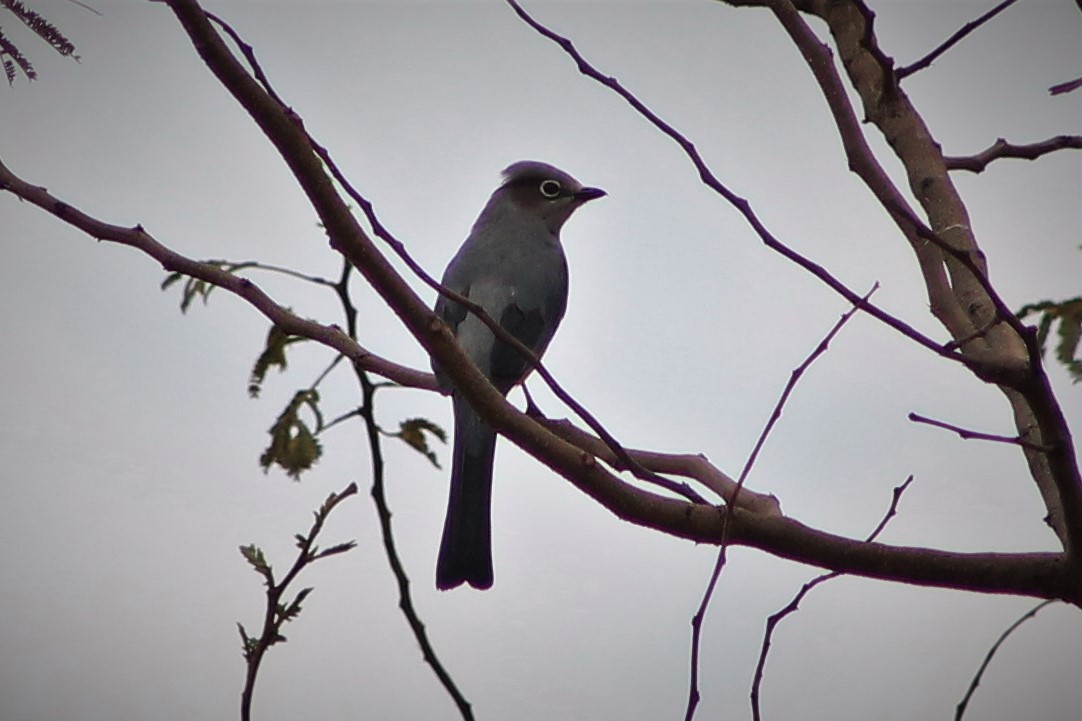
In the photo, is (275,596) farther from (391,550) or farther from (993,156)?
(993,156)

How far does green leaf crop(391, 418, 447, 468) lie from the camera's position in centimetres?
299

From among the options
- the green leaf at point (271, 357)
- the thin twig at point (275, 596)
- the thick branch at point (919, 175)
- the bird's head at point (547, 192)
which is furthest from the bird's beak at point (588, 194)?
the thin twig at point (275, 596)

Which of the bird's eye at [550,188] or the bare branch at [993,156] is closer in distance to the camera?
the bare branch at [993,156]

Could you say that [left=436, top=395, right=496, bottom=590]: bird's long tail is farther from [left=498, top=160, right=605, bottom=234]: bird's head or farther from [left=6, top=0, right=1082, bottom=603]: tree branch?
[left=498, top=160, right=605, bottom=234]: bird's head

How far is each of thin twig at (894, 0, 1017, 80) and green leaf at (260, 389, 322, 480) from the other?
2069 mm

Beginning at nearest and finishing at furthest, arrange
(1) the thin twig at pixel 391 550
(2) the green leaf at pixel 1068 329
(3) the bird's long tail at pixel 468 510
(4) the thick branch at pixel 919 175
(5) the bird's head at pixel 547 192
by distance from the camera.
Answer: (1) the thin twig at pixel 391 550
(2) the green leaf at pixel 1068 329
(4) the thick branch at pixel 919 175
(3) the bird's long tail at pixel 468 510
(5) the bird's head at pixel 547 192

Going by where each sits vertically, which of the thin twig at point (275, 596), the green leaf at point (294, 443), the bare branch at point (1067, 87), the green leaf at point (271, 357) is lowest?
the thin twig at point (275, 596)

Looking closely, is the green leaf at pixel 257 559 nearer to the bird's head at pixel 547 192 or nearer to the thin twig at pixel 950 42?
the thin twig at pixel 950 42

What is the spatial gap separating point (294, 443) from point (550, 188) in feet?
10.6

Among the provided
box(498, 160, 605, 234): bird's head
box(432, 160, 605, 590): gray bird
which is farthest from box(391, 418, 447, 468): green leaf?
box(498, 160, 605, 234): bird's head

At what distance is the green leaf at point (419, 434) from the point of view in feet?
9.80

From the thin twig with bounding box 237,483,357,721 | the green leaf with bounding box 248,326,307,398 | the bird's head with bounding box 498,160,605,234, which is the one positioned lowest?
the thin twig with bounding box 237,483,357,721

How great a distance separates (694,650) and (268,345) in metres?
1.67

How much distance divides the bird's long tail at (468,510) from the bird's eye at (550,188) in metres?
1.97
